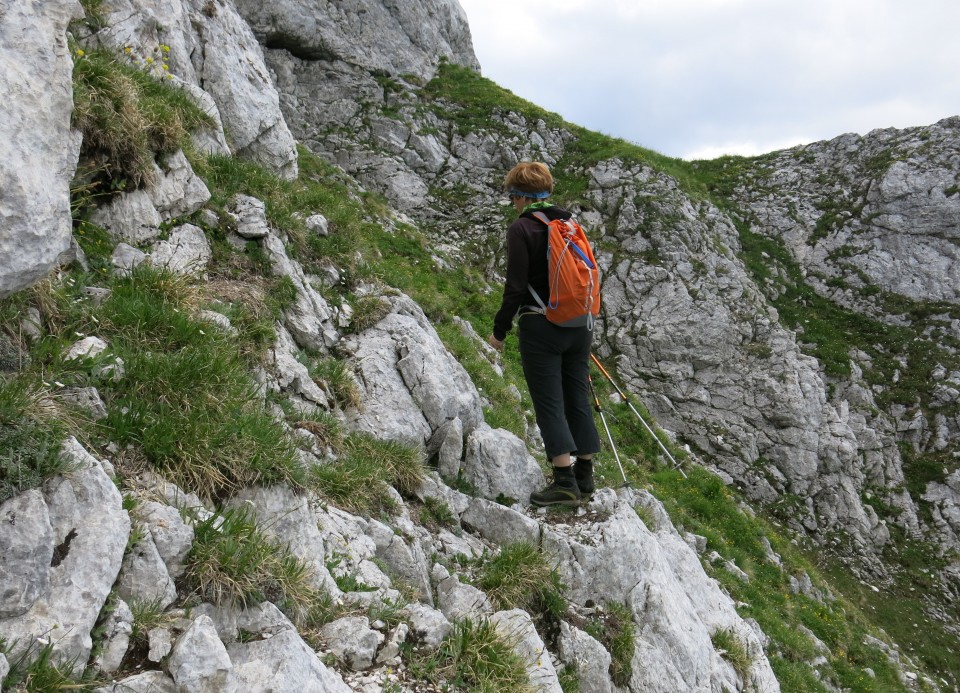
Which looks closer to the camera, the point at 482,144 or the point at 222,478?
the point at 222,478

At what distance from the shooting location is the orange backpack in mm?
6270

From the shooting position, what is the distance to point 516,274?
6.38 meters

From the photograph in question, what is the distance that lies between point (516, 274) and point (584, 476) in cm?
290

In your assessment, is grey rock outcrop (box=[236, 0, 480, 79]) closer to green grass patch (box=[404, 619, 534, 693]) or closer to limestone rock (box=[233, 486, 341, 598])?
limestone rock (box=[233, 486, 341, 598])

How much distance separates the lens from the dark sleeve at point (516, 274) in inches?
250

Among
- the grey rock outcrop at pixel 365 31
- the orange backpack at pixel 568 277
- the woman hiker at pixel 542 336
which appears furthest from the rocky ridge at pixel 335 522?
the grey rock outcrop at pixel 365 31

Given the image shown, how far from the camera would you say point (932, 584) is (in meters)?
18.2

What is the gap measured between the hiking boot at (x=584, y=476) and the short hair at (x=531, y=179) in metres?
3.50

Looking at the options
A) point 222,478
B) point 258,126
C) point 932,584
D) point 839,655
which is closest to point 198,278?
point 222,478

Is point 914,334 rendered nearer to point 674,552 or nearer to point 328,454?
point 674,552

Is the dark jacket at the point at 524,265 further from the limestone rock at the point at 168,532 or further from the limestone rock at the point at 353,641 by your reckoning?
the limestone rock at the point at 168,532

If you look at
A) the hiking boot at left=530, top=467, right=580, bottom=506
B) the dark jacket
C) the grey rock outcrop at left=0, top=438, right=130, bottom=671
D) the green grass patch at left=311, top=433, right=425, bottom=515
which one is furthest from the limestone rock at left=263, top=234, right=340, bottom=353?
the grey rock outcrop at left=0, top=438, right=130, bottom=671

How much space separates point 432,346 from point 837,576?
17207 millimetres

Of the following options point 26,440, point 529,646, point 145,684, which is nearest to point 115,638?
point 145,684
